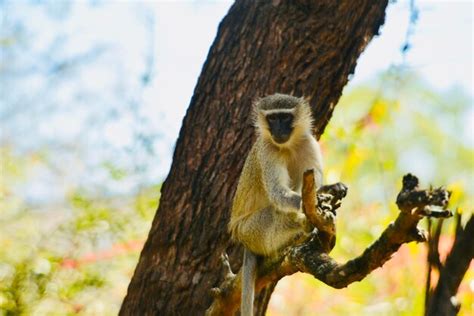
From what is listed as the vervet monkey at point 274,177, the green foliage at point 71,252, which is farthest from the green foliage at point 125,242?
the vervet monkey at point 274,177

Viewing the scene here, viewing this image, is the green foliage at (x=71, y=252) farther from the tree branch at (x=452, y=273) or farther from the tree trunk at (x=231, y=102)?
the tree branch at (x=452, y=273)

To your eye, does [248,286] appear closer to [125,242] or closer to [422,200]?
[422,200]

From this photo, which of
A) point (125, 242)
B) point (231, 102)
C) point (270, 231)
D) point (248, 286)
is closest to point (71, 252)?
point (125, 242)

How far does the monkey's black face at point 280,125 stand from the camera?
16.9ft

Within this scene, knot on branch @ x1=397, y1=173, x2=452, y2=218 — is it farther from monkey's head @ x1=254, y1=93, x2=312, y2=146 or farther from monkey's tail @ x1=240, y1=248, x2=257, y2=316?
monkey's head @ x1=254, y1=93, x2=312, y2=146

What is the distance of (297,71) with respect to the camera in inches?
219

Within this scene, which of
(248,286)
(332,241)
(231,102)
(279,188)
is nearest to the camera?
(332,241)

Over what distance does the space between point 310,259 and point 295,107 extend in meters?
1.64

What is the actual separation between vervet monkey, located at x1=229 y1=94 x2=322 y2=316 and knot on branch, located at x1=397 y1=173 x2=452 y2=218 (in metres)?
1.91

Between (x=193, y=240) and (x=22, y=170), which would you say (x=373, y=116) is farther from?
(x=22, y=170)

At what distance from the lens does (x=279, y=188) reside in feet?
16.2

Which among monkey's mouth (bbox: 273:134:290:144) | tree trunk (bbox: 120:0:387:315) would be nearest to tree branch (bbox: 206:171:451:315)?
tree trunk (bbox: 120:0:387:315)

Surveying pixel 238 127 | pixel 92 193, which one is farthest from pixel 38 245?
pixel 238 127

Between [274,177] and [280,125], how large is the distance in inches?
15.4
